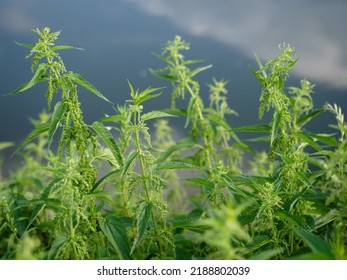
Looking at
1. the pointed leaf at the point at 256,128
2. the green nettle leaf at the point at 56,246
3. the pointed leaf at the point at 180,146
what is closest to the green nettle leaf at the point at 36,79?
the green nettle leaf at the point at 56,246

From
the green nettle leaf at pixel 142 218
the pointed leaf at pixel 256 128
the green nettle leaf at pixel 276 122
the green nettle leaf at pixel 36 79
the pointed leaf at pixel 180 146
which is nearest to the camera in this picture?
the green nettle leaf at pixel 142 218

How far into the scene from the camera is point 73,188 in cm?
173

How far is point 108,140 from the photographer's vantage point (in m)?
1.79

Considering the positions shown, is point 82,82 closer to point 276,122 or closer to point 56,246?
point 56,246

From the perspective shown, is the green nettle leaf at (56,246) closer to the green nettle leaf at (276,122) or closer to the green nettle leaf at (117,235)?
the green nettle leaf at (117,235)

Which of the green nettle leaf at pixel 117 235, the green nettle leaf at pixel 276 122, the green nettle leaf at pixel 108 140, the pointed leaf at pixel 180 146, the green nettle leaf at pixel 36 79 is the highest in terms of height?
the pointed leaf at pixel 180 146

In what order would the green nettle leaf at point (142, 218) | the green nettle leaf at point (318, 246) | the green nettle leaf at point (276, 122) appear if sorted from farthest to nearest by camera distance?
the green nettle leaf at point (276, 122)
the green nettle leaf at point (142, 218)
the green nettle leaf at point (318, 246)

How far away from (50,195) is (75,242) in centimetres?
25

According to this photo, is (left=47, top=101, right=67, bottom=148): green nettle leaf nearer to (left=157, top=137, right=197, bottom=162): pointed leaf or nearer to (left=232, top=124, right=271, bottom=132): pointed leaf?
(left=232, top=124, right=271, bottom=132): pointed leaf

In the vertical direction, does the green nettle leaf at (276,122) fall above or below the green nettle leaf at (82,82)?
below

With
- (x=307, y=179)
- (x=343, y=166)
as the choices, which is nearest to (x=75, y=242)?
(x=307, y=179)

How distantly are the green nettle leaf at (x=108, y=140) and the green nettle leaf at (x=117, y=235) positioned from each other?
0.25m

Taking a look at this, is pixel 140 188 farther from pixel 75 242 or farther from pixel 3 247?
pixel 3 247

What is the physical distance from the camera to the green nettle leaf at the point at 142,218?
5.57 ft
